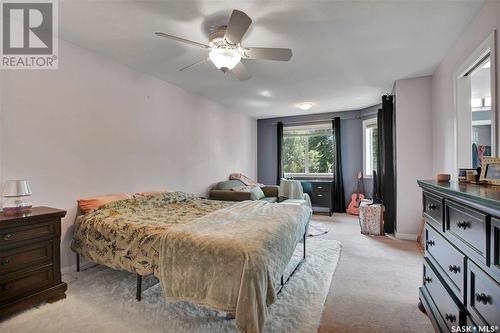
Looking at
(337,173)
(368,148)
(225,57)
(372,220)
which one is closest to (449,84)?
(372,220)

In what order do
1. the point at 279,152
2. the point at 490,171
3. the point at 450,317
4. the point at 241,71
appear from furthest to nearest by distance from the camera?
the point at 279,152, the point at 241,71, the point at 490,171, the point at 450,317

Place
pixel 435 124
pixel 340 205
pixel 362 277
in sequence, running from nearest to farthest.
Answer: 1. pixel 362 277
2. pixel 435 124
3. pixel 340 205

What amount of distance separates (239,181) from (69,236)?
3.38m

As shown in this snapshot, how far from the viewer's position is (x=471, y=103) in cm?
271

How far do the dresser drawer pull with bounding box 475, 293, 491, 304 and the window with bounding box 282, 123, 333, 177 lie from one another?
17.9 ft

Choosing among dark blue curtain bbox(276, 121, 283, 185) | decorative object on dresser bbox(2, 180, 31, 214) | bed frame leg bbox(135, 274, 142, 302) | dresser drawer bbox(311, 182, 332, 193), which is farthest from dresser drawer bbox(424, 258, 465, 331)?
dark blue curtain bbox(276, 121, 283, 185)

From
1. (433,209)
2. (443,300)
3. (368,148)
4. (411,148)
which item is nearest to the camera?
(443,300)

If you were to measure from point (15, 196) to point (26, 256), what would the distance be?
51cm

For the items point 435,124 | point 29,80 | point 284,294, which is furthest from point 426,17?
point 29,80

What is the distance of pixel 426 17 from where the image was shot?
2.19m

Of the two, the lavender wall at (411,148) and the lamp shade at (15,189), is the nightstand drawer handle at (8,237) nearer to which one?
the lamp shade at (15,189)

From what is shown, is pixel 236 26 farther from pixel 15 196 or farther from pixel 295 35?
pixel 15 196

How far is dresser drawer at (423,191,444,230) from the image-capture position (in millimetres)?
1558

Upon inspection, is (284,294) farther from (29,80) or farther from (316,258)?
(29,80)
